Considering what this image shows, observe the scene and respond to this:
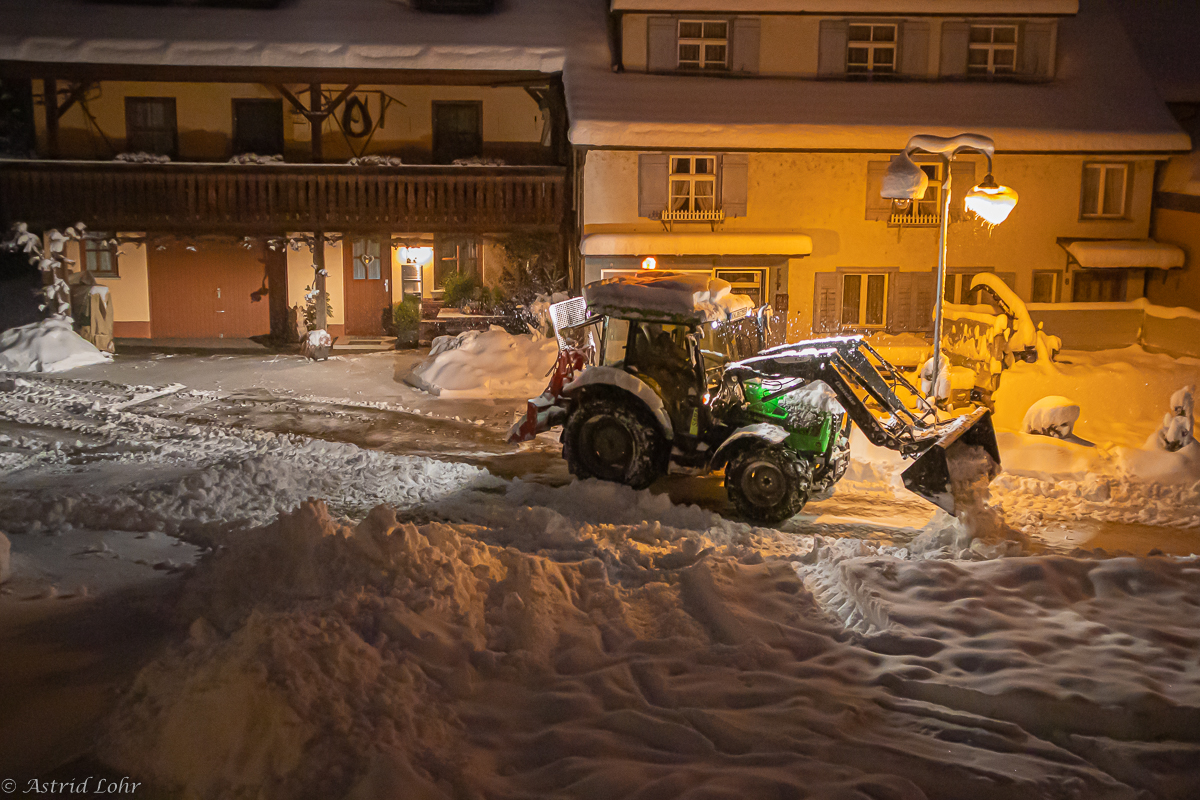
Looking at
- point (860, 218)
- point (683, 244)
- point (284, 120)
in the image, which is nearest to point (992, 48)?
point (860, 218)

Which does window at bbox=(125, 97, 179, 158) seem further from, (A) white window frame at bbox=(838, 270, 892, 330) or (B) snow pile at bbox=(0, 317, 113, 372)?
(A) white window frame at bbox=(838, 270, 892, 330)

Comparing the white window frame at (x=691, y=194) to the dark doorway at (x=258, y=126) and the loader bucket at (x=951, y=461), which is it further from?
the loader bucket at (x=951, y=461)

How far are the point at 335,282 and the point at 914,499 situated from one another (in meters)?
17.7

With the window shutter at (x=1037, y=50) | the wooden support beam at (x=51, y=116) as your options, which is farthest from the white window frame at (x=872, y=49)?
the wooden support beam at (x=51, y=116)

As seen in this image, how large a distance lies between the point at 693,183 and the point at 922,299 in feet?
18.3

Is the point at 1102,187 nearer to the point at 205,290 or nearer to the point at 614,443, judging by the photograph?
the point at 614,443

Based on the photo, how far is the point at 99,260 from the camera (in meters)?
25.0

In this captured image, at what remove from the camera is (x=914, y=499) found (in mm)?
11672

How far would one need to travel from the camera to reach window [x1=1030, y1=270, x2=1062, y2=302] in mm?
21594

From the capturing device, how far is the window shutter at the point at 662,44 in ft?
72.0

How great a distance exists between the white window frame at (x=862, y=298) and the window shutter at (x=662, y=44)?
6022 millimetres

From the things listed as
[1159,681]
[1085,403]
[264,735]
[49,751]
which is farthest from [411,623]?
[1085,403]

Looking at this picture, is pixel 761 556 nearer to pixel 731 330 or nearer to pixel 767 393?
pixel 767 393

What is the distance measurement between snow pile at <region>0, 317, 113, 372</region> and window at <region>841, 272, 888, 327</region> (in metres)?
15.8
